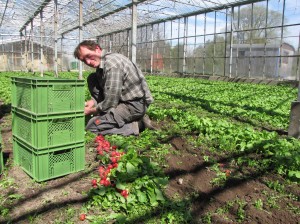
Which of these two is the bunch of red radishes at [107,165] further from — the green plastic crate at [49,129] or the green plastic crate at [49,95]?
the green plastic crate at [49,95]

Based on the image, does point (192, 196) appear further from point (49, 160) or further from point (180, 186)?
point (49, 160)

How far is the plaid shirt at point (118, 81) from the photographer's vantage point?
4.33 metres

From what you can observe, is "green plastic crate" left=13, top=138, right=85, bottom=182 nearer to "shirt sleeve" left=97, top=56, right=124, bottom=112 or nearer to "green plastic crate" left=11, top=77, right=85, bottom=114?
"green plastic crate" left=11, top=77, right=85, bottom=114

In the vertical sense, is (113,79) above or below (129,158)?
above

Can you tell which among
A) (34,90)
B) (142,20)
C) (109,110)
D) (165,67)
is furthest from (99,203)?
(142,20)

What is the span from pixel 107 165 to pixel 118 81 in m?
1.41

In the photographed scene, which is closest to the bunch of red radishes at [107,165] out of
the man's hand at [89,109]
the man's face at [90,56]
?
the man's hand at [89,109]

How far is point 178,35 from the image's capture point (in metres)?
25.3

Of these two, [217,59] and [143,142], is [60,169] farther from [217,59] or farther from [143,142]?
[217,59]

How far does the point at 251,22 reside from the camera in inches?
738

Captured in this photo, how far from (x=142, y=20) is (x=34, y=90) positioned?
86.0ft

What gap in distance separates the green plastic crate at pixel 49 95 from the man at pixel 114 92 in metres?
1.15

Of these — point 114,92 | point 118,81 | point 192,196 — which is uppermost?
point 118,81

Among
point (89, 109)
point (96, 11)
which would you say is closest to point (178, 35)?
point (96, 11)
